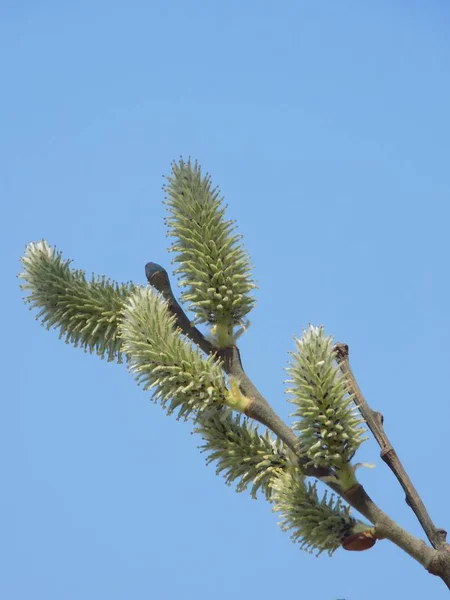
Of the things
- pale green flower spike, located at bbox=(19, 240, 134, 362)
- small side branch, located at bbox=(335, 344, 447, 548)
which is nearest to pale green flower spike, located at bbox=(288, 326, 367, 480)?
small side branch, located at bbox=(335, 344, 447, 548)

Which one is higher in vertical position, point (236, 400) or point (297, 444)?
point (236, 400)

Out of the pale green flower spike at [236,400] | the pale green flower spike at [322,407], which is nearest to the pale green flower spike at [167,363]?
the pale green flower spike at [236,400]

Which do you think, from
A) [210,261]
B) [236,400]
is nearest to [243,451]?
[236,400]

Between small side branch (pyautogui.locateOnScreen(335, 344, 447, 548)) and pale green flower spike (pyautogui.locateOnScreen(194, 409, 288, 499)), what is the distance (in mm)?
416

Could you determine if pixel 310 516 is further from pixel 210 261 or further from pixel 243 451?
pixel 210 261

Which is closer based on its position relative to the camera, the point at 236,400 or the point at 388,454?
the point at 388,454

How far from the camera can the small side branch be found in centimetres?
367

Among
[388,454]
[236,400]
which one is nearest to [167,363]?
[236,400]

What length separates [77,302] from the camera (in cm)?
436

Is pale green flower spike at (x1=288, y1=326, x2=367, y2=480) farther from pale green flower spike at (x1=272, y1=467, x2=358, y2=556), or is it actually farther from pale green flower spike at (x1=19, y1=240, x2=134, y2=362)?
pale green flower spike at (x1=19, y1=240, x2=134, y2=362)

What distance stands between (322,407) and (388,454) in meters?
0.40

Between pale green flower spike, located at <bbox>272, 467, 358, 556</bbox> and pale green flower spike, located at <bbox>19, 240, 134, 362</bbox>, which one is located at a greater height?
pale green flower spike, located at <bbox>19, 240, 134, 362</bbox>

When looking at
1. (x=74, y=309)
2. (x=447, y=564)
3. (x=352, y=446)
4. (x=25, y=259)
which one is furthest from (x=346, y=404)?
(x=25, y=259)

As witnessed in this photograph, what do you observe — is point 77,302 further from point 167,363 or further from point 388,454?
point 388,454
